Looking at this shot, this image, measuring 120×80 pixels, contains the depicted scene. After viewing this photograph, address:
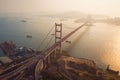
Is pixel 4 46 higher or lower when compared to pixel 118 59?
higher

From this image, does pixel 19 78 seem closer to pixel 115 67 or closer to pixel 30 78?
pixel 30 78

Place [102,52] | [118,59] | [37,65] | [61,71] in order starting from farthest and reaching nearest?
[102,52] < [118,59] < [61,71] < [37,65]

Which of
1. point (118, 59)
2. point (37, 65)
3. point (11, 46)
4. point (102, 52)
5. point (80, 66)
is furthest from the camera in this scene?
point (102, 52)

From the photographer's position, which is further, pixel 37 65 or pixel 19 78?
pixel 37 65

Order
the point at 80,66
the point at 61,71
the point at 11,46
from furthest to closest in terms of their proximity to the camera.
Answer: the point at 11,46 → the point at 80,66 → the point at 61,71

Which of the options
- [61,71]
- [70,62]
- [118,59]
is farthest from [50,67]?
[118,59]

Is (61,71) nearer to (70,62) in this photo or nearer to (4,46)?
(70,62)

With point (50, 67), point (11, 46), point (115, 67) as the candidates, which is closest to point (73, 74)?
point (50, 67)

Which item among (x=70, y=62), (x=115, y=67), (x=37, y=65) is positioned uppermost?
(x=37, y=65)

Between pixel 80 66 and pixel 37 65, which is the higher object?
pixel 37 65
